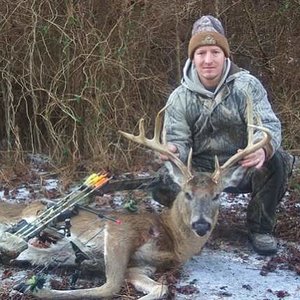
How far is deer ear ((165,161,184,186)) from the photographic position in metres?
4.53

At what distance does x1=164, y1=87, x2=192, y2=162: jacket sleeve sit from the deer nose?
0.69 metres

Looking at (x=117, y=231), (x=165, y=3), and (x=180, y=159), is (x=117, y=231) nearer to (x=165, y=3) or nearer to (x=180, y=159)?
(x=180, y=159)

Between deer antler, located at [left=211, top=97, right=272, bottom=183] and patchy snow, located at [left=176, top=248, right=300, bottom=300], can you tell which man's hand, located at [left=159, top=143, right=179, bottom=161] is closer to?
deer antler, located at [left=211, top=97, right=272, bottom=183]

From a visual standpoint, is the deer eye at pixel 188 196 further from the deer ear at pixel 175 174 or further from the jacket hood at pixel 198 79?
the jacket hood at pixel 198 79

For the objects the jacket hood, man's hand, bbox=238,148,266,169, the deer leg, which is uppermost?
the jacket hood

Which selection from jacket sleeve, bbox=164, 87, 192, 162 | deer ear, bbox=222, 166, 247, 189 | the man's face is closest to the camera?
deer ear, bbox=222, 166, 247, 189

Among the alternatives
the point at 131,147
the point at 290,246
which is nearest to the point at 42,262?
the point at 290,246

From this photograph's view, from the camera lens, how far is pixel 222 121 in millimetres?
4828

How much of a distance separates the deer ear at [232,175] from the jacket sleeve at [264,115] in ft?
0.68

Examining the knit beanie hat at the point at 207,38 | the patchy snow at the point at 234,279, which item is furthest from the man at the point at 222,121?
the patchy snow at the point at 234,279

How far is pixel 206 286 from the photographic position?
4191 mm

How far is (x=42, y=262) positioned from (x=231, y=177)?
51.1 inches

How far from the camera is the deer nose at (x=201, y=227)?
4.21 meters

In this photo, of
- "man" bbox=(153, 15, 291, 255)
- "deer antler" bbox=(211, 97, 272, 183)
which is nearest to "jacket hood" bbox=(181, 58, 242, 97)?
"man" bbox=(153, 15, 291, 255)
